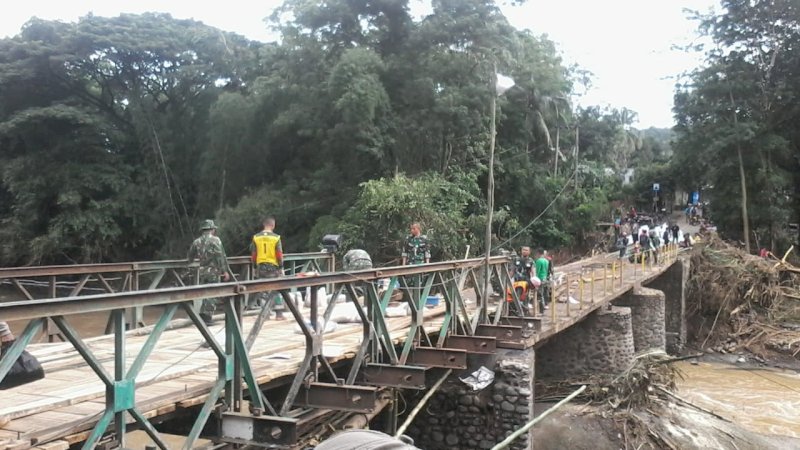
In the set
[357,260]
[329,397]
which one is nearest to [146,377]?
[329,397]

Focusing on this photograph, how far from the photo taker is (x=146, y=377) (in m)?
5.14

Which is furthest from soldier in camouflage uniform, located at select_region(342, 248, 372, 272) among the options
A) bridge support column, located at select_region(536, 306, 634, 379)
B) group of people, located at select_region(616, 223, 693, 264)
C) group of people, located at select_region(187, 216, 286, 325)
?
group of people, located at select_region(616, 223, 693, 264)

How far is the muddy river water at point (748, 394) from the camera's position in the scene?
47.4ft

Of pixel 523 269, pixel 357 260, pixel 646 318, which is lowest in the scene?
pixel 646 318

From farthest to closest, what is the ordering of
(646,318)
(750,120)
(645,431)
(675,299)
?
(750,120) → (675,299) → (646,318) → (645,431)

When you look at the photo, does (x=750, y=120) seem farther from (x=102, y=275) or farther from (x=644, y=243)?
(x=102, y=275)

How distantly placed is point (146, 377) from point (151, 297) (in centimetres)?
157

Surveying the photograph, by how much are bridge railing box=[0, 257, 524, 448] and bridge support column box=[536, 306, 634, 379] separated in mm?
5337

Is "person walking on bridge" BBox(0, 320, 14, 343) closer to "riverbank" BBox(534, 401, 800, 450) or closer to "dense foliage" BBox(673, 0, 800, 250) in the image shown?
"riverbank" BBox(534, 401, 800, 450)

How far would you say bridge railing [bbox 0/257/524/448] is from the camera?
359 cm

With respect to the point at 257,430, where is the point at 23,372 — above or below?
above

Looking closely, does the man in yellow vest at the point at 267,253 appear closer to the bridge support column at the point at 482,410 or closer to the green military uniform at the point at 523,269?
the bridge support column at the point at 482,410

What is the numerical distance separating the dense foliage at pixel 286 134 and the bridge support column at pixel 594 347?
4.62 m

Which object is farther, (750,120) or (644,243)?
(750,120)
